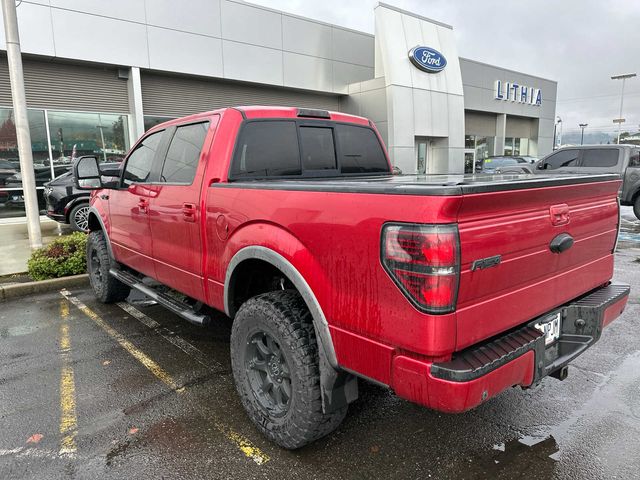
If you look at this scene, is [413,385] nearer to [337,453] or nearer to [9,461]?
[337,453]

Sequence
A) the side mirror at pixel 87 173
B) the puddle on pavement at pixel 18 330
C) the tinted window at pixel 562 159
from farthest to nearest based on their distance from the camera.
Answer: the tinted window at pixel 562 159 < the puddle on pavement at pixel 18 330 < the side mirror at pixel 87 173

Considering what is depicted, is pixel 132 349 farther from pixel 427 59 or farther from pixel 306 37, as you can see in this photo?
pixel 427 59

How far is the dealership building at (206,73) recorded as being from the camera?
40.6ft

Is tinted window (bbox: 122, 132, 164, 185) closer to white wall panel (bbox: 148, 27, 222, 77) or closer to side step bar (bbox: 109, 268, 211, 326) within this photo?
side step bar (bbox: 109, 268, 211, 326)

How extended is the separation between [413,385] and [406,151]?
17.3 m

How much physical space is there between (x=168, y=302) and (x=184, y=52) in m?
12.5

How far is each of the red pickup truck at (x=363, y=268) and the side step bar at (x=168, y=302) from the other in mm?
33

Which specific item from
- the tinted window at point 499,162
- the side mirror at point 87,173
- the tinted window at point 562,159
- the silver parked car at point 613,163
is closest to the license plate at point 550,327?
the side mirror at point 87,173

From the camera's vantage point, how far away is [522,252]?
2172 mm

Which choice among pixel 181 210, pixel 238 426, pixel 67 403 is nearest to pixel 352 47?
pixel 181 210

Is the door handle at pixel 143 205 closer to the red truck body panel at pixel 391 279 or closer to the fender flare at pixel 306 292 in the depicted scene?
the red truck body panel at pixel 391 279

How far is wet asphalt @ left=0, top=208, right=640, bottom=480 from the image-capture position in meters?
2.56

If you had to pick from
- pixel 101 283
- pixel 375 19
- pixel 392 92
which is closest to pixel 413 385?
pixel 101 283

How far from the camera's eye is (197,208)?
329cm
